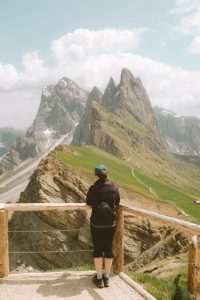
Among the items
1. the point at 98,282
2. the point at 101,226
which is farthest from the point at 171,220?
the point at 98,282

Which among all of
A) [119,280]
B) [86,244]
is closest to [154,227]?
[86,244]

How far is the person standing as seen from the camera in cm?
1010

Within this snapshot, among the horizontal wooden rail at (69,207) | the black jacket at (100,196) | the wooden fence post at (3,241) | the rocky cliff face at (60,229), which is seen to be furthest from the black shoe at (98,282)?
the rocky cliff face at (60,229)

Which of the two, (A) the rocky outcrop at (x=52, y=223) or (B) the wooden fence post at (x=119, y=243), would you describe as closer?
(B) the wooden fence post at (x=119, y=243)

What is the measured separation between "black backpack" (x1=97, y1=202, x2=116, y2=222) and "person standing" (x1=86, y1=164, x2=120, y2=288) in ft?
0.08

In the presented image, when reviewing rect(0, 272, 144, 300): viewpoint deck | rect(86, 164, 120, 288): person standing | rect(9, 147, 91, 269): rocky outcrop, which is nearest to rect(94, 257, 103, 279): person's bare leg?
rect(86, 164, 120, 288): person standing

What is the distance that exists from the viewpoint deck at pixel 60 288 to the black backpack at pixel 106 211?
5.33 feet

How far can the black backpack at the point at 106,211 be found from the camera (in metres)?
10.0

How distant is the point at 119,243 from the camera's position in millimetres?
10938

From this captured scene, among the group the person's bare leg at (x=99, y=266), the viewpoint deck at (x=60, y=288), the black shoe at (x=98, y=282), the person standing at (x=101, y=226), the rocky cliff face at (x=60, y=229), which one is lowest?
the rocky cliff face at (x=60, y=229)

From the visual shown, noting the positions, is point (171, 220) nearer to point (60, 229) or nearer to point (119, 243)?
point (119, 243)

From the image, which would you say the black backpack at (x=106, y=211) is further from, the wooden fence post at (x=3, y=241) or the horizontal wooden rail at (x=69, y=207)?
the wooden fence post at (x=3, y=241)

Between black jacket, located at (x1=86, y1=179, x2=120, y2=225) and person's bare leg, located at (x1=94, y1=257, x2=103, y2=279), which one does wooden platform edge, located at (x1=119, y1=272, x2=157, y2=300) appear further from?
black jacket, located at (x1=86, y1=179, x2=120, y2=225)

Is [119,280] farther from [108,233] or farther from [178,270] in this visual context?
[178,270]
